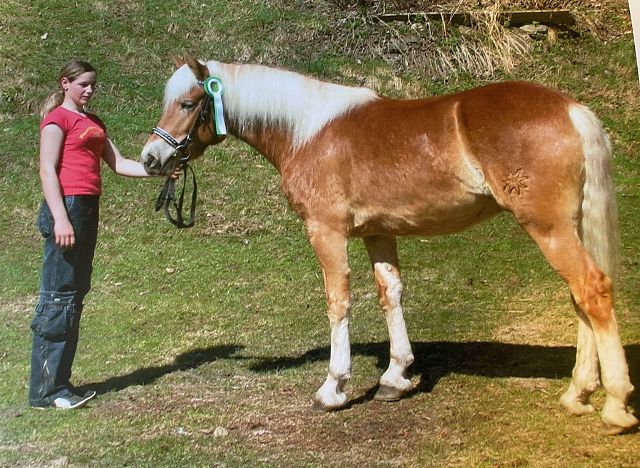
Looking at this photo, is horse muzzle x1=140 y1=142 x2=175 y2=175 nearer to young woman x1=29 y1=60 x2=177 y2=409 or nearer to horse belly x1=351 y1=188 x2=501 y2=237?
young woman x1=29 y1=60 x2=177 y2=409

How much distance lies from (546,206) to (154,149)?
1.89m

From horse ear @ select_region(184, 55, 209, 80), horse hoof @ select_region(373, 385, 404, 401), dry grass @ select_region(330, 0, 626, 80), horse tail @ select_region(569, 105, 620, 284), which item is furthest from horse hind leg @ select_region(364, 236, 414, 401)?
dry grass @ select_region(330, 0, 626, 80)

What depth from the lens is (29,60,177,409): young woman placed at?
12.1 feet

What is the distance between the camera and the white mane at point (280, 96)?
153 inches

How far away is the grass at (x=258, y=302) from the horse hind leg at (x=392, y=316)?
13cm

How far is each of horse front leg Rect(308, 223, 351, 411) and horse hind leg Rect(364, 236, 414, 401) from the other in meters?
0.25

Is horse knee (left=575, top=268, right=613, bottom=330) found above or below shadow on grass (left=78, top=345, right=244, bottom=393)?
above

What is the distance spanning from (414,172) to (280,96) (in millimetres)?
796

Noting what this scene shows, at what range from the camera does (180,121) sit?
3.97m

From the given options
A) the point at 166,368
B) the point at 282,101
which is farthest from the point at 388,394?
the point at 282,101

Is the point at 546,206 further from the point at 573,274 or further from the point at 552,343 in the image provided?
the point at 552,343

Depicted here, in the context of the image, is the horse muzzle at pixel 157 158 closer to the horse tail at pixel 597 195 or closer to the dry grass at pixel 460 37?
the horse tail at pixel 597 195

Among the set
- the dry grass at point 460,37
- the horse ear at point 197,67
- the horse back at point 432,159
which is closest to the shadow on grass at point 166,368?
the horse back at point 432,159

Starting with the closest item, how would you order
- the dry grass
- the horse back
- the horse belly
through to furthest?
the horse back → the horse belly → the dry grass
